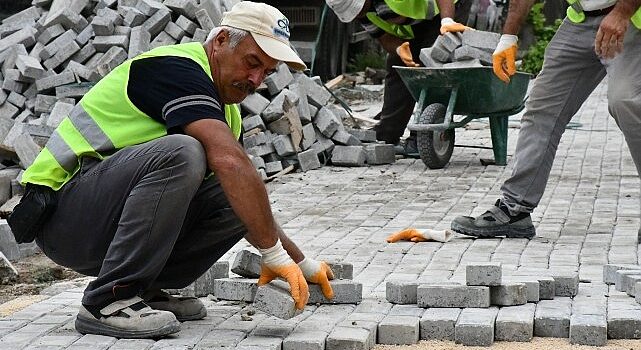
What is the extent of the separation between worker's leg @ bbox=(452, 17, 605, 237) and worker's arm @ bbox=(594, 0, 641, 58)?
1.07ft

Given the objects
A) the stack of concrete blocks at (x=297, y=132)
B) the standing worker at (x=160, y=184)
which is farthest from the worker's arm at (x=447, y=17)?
the standing worker at (x=160, y=184)

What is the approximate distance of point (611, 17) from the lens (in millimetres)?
6145

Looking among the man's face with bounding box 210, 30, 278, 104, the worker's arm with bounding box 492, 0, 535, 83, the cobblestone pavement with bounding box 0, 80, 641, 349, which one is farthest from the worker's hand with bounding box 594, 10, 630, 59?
the man's face with bounding box 210, 30, 278, 104

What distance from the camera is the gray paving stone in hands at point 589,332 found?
4.55m

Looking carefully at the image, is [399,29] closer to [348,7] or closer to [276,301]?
[348,7]

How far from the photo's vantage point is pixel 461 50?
31.6ft

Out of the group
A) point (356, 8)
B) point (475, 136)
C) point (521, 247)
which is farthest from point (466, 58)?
point (521, 247)

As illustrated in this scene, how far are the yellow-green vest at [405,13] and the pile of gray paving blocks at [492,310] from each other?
4925mm

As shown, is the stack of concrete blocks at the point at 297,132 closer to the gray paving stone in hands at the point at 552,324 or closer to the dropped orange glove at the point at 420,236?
the dropped orange glove at the point at 420,236

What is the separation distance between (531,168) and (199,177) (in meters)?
2.93

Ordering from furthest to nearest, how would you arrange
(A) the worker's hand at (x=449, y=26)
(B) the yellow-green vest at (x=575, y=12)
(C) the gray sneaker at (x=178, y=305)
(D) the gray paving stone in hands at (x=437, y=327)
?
(A) the worker's hand at (x=449, y=26) < (B) the yellow-green vest at (x=575, y=12) < (C) the gray sneaker at (x=178, y=305) < (D) the gray paving stone in hands at (x=437, y=327)

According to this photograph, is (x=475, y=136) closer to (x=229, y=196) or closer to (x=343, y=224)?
(x=343, y=224)

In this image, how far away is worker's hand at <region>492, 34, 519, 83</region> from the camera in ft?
23.2

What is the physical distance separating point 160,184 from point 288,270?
572 millimetres
